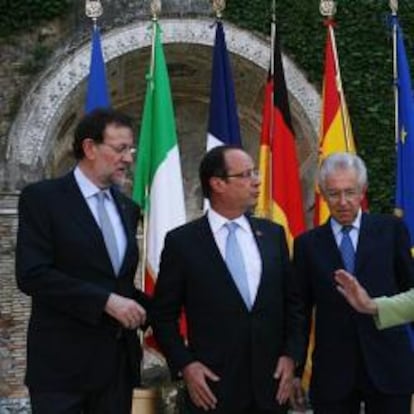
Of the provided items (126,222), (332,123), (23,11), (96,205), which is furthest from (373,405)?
(23,11)

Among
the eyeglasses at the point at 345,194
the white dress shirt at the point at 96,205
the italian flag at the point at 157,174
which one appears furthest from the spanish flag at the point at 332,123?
the white dress shirt at the point at 96,205

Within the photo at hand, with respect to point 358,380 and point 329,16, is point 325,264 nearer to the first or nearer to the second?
point 358,380

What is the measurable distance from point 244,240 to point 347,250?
433 millimetres

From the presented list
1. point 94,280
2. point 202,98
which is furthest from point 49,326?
point 202,98

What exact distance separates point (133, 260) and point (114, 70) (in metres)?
4.84

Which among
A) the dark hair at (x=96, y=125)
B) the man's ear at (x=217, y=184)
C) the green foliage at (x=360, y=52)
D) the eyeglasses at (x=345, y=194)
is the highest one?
the green foliage at (x=360, y=52)

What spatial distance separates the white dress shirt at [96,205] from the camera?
337 cm

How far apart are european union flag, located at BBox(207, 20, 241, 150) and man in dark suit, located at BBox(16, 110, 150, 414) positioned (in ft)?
9.34

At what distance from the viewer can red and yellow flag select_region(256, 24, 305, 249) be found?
6.25 m

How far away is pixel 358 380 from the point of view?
3482 mm

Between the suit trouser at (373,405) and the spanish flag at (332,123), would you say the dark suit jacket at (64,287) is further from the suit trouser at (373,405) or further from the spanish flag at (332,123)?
the spanish flag at (332,123)

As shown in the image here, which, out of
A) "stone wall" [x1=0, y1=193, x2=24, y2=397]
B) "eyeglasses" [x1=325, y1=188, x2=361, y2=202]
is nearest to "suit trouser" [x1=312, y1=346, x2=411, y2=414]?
"eyeglasses" [x1=325, y1=188, x2=361, y2=202]

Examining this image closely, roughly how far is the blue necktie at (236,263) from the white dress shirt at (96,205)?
413 millimetres

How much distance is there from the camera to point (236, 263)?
3426 millimetres
